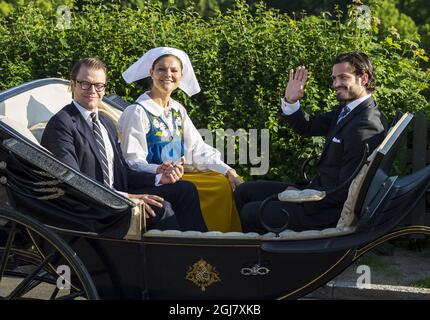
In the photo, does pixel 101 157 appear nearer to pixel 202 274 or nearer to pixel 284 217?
pixel 202 274

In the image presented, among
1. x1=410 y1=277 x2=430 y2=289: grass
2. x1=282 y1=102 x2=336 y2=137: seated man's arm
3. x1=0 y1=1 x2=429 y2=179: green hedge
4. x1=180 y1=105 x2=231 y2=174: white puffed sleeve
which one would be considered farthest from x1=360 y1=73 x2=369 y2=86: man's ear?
x1=0 y1=1 x2=429 y2=179: green hedge

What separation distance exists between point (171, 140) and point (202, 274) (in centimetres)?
103

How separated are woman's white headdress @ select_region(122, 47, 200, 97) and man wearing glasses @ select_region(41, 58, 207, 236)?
1.25 ft

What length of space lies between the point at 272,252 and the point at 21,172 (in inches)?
49.5

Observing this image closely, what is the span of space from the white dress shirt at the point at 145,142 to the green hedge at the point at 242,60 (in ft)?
4.87

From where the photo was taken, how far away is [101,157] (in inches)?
161

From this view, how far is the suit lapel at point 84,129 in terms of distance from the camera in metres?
4.06

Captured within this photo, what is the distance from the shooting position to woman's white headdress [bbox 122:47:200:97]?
451cm

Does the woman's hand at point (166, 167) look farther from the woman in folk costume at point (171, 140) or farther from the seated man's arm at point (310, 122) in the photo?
the seated man's arm at point (310, 122)

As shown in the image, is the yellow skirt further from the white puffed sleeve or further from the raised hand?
the raised hand
